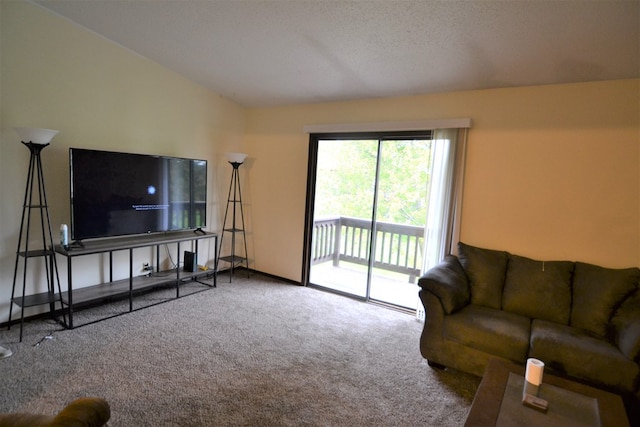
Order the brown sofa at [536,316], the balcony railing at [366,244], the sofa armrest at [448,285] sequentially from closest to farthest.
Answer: the brown sofa at [536,316], the sofa armrest at [448,285], the balcony railing at [366,244]

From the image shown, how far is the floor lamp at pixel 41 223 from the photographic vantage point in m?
2.63

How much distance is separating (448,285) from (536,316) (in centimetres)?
77

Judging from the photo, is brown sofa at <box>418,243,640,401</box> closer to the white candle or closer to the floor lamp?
the white candle

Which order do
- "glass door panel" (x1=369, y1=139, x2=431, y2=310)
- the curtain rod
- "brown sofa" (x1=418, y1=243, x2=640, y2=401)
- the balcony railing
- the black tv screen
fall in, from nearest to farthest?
"brown sofa" (x1=418, y1=243, x2=640, y2=401) < the black tv screen < the curtain rod < "glass door panel" (x1=369, y1=139, x2=431, y2=310) < the balcony railing

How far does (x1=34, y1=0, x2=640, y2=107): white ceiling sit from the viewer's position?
2164 millimetres

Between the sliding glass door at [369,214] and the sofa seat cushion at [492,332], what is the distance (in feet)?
3.48

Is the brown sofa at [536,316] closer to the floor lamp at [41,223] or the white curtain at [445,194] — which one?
the white curtain at [445,194]

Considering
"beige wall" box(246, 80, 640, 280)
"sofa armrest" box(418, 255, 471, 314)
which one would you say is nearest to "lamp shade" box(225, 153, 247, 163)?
"beige wall" box(246, 80, 640, 280)

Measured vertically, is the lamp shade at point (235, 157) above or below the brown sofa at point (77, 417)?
above

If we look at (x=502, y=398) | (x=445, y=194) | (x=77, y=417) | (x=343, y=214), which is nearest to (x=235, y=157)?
(x=343, y=214)

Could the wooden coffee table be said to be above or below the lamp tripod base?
above

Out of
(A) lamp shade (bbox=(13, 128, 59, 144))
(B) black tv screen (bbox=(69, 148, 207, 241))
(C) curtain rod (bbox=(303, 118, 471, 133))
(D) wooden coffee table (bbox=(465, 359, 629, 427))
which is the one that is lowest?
(D) wooden coffee table (bbox=(465, 359, 629, 427))

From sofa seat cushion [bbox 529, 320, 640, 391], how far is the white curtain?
118cm

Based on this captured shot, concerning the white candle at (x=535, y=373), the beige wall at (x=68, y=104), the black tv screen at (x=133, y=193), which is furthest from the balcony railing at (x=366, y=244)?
the white candle at (x=535, y=373)
